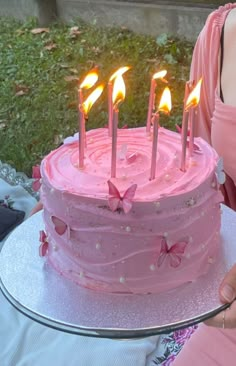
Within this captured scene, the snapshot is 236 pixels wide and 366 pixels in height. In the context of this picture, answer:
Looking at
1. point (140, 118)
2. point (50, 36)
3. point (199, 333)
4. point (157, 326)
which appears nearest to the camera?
point (157, 326)

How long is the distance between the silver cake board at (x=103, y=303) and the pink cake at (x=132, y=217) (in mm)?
17

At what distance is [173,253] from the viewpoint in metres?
0.99

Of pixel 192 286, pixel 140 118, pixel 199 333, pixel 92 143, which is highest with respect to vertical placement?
pixel 92 143

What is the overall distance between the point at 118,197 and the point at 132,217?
0.13 ft

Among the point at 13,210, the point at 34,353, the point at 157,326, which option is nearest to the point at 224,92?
the point at 157,326

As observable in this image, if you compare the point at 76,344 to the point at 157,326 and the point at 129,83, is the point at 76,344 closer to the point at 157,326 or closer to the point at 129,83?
the point at 157,326

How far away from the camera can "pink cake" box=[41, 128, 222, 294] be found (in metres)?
0.95

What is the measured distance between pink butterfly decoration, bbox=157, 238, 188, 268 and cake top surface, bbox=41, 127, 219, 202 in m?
0.08

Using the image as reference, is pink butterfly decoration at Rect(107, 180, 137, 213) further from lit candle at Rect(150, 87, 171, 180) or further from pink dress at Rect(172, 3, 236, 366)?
pink dress at Rect(172, 3, 236, 366)

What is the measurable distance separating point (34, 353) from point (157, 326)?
Answer: 2.68 ft

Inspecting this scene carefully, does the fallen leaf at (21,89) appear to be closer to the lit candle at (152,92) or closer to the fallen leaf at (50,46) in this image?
the fallen leaf at (50,46)

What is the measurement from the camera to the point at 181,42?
12.2ft

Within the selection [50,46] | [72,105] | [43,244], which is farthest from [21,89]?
[43,244]

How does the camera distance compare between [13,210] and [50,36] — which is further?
[50,36]
